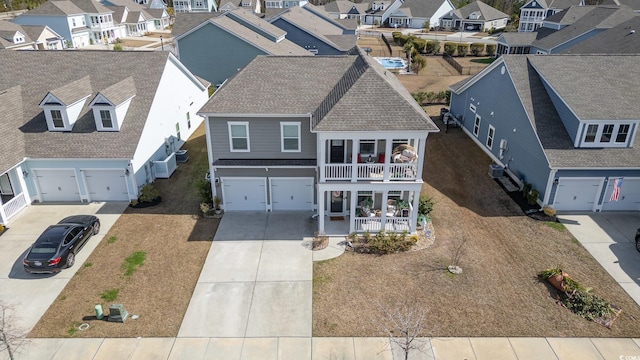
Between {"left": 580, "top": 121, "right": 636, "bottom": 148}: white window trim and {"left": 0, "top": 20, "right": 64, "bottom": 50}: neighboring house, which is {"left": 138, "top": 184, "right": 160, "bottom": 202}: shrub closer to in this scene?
{"left": 580, "top": 121, "right": 636, "bottom": 148}: white window trim

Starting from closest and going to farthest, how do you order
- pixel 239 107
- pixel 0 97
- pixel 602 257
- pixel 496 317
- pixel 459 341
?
pixel 459 341 < pixel 496 317 < pixel 602 257 < pixel 239 107 < pixel 0 97

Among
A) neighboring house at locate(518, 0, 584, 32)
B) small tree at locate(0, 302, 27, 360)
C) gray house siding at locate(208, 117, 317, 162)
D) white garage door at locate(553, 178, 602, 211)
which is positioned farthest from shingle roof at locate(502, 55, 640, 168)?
neighboring house at locate(518, 0, 584, 32)

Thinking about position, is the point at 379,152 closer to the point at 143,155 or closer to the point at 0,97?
the point at 143,155

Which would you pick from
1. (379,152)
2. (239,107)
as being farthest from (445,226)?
(239,107)

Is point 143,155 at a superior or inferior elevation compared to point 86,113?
inferior

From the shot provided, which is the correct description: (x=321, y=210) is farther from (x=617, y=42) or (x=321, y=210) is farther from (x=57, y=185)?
(x=617, y=42)

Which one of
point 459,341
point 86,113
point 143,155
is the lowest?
point 459,341

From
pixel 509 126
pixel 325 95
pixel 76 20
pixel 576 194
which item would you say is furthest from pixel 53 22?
pixel 576 194

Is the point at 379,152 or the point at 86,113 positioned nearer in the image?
the point at 379,152
